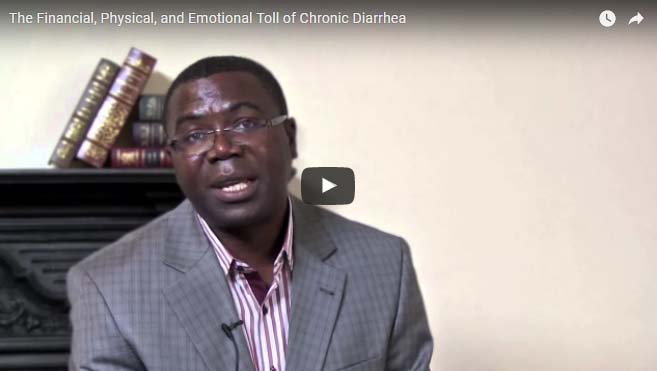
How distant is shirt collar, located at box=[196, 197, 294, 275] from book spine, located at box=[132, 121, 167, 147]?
47cm

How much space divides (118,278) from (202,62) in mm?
285

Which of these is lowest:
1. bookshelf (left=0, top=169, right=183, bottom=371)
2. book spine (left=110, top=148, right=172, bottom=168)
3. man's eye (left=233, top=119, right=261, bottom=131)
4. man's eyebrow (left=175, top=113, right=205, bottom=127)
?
bookshelf (left=0, top=169, right=183, bottom=371)

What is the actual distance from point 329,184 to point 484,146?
31cm

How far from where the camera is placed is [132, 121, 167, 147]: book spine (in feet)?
4.60

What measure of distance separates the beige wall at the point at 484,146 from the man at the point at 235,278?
0.45 m

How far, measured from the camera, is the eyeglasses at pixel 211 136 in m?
0.88

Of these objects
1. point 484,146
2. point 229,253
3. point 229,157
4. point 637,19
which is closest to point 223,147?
point 229,157

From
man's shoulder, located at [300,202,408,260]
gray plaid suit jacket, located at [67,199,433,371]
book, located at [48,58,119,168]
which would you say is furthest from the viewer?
book, located at [48,58,119,168]

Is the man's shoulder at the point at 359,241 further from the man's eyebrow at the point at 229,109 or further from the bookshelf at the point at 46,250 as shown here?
the bookshelf at the point at 46,250

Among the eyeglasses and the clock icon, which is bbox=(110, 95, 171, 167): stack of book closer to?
the eyeglasses

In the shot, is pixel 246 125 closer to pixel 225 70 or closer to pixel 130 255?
pixel 225 70

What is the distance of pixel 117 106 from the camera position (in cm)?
138

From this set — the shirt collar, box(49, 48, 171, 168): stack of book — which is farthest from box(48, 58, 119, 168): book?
the shirt collar

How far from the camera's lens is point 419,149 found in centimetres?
142
